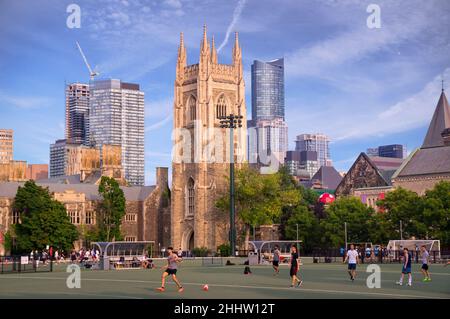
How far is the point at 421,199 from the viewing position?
86000 millimetres

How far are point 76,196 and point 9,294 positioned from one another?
290 ft

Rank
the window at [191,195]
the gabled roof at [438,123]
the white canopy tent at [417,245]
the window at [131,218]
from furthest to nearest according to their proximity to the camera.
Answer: the window at [131,218] → the window at [191,195] → the gabled roof at [438,123] → the white canopy tent at [417,245]

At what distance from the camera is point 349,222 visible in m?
92.3

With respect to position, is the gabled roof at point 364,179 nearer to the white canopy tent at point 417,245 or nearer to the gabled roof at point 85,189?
the gabled roof at point 85,189

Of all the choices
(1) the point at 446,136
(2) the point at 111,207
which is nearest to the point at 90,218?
(2) the point at 111,207

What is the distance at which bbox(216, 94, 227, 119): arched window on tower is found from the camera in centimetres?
12475

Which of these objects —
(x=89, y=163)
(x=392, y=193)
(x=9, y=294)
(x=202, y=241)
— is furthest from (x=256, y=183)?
(x=9, y=294)

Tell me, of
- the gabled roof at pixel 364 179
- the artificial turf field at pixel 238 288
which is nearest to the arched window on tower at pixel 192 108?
the gabled roof at pixel 364 179

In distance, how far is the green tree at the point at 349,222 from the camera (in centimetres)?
9156

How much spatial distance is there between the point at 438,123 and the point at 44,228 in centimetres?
5366

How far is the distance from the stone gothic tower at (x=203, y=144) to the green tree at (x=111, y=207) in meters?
8.73

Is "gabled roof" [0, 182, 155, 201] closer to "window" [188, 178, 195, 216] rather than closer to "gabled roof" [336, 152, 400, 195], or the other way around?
"window" [188, 178, 195, 216]

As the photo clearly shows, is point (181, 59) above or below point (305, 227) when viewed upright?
above

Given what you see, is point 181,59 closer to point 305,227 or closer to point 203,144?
point 203,144
